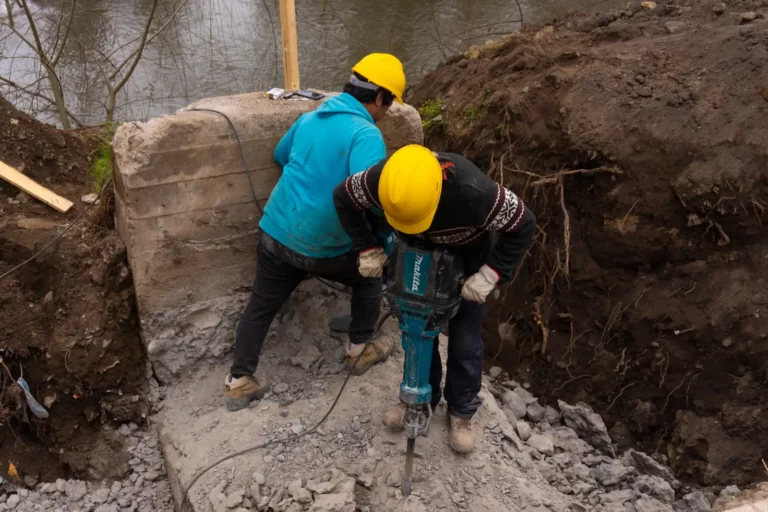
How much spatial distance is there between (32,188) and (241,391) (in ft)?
6.04

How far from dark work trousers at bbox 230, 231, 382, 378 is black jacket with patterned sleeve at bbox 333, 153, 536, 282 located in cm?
45

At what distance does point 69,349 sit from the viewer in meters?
3.21

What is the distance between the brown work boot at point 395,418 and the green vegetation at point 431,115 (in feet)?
7.93

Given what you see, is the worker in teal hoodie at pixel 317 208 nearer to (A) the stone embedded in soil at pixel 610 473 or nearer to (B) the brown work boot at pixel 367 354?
(B) the brown work boot at pixel 367 354

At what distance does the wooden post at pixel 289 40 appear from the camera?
3.50m

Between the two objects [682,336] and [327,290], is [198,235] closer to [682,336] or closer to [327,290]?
[327,290]

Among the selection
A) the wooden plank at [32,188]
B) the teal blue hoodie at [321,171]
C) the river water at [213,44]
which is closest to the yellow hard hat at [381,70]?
the teal blue hoodie at [321,171]

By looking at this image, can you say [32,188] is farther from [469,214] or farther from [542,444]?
[542,444]

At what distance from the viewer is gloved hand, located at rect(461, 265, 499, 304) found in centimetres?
238

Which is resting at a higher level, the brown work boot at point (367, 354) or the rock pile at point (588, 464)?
the brown work boot at point (367, 354)

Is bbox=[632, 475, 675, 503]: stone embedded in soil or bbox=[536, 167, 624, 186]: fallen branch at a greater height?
bbox=[536, 167, 624, 186]: fallen branch

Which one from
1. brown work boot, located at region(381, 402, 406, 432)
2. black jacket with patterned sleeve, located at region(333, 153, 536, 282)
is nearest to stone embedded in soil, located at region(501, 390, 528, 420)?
brown work boot, located at region(381, 402, 406, 432)

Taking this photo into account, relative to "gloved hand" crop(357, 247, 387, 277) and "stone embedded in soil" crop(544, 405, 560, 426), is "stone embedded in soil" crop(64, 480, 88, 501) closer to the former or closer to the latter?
"gloved hand" crop(357, 247, 387, 277)

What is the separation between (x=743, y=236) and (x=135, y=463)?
3.44 meters
